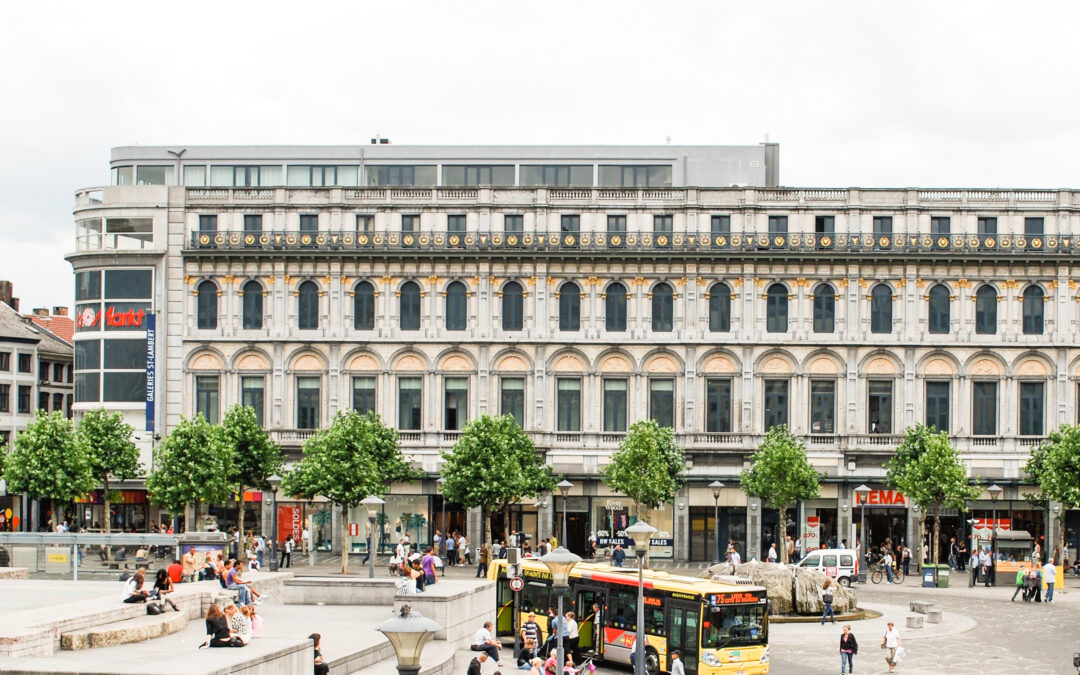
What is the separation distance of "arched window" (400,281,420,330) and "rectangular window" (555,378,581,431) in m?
7.54

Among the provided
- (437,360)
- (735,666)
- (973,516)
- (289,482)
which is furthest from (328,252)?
(735,666)

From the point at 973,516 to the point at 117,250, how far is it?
42.9 metres

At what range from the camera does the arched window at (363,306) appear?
249 feet

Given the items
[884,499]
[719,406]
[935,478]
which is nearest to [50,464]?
[719,406]

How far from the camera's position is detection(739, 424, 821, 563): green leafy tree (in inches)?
2699

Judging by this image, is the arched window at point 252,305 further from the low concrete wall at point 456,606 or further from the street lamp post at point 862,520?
the low concrete wall at point 456,606

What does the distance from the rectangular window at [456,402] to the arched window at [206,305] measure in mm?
11835

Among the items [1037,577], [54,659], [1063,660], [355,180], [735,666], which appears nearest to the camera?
[54,659]

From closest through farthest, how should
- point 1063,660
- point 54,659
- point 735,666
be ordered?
point 54,659 → point 735,666 → point 1063,660

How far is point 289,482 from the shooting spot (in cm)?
6894

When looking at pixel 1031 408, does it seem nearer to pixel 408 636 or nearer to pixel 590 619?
pixel 590 619

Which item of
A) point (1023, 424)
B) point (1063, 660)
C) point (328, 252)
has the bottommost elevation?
point (1063, 660)

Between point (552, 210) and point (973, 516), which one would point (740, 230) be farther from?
point (973, 516)

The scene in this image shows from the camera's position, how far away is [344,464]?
6712 cm
